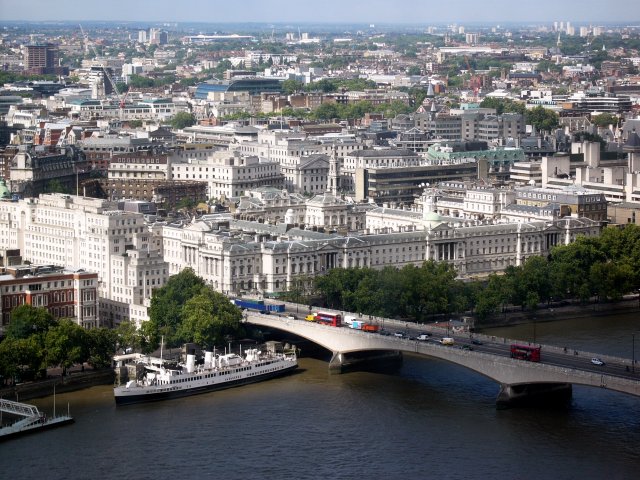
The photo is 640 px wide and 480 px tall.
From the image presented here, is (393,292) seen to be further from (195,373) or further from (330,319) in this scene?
(195,373)

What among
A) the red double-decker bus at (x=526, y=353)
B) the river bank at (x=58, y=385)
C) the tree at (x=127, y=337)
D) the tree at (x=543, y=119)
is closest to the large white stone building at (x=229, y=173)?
the tree at (x=127, y=337)

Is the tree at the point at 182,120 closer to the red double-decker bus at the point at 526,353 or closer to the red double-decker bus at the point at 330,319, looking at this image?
the red double-decker bus at the point at 330,319

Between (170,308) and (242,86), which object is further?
(242,86)

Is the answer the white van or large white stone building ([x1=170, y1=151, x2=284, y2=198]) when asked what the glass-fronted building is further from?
the white van

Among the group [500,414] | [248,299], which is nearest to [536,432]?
[500,414]

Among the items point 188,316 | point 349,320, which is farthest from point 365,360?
point 188,316

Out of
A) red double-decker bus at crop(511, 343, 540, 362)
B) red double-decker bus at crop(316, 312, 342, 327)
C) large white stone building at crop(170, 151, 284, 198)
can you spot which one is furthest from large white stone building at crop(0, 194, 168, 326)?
large white stone building at crop(170, 151, 284, 198)
